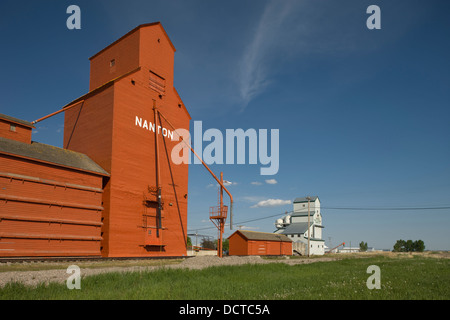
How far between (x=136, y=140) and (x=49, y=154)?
638 cm

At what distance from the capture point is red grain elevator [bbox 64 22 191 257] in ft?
78.7

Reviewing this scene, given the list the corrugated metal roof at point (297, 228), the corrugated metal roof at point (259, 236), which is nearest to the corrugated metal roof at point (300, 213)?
the corrugated metal roof at point (297, 228)

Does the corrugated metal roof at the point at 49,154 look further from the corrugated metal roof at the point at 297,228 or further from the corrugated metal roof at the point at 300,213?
the corrugated metal roof at the point at 300,213

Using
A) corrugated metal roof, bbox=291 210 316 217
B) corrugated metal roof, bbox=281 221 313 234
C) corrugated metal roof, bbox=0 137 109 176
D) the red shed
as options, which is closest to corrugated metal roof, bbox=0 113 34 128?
corrugated metal roof, bbox=0 137 109 176

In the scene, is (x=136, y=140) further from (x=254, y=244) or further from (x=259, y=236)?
(x=259, y=236)

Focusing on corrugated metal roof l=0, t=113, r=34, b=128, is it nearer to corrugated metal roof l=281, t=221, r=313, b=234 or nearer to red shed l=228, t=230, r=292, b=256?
red shed l=228, t=230, r=292, b=256

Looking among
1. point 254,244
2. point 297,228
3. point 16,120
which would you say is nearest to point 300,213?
point 297,228

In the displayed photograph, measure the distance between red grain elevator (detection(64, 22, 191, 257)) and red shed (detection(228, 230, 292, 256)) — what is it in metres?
15.1

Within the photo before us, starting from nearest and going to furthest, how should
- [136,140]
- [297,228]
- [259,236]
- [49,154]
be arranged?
[49,154] → [136,140] → [259,236] → [297,228]

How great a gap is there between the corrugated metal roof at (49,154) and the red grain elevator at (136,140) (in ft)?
3.74

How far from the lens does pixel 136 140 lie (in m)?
25.9

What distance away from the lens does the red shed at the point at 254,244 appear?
1684 inches
